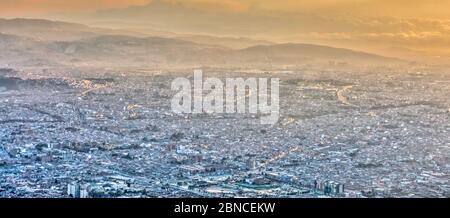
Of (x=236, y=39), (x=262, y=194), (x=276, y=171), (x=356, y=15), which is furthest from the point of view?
(x=236, y=39)

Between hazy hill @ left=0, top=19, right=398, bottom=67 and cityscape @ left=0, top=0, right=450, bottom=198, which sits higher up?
hazy hill @ left=0, top=19, right=398, bottom=67

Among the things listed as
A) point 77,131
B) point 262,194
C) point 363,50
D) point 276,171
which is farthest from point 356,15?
point 77,131

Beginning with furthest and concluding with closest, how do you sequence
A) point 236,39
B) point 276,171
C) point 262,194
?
point 236,39 < point 276,171 < point 262,194

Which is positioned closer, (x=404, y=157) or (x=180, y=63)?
(x=404, y=157)

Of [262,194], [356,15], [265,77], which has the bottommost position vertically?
[262,194]

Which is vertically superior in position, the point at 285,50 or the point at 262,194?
the point at 285,50

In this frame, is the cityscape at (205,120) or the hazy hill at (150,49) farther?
the hazy hill at (150,49)

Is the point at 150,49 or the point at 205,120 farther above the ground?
the point at 150,49

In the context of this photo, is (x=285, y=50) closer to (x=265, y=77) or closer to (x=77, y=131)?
(x=265, y=77)

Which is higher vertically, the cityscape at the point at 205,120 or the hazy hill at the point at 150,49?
the hazy hill at the point at 150,49

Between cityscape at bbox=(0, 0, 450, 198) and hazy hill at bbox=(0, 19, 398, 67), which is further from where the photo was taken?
hazy hill at bbox=(0, 19, 398, 67)

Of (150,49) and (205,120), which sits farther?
(150,49)
